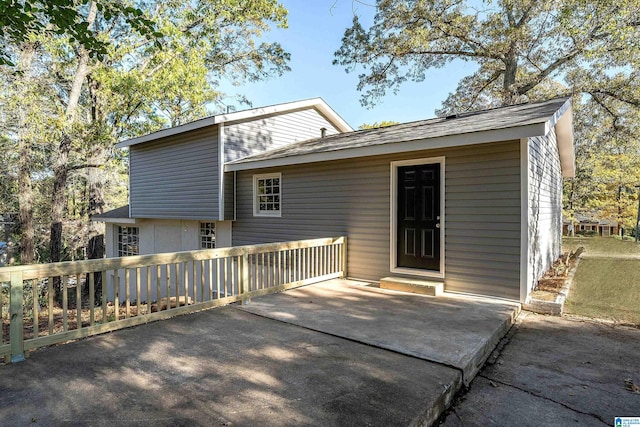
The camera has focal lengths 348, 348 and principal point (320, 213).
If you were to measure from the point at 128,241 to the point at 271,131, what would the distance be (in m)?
7.18

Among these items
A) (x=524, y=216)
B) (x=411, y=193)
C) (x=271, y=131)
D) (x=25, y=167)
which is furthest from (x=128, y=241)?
(x=524, y=216)

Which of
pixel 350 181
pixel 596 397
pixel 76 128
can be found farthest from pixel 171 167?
pixel 596 397

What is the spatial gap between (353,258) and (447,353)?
359 centimetres

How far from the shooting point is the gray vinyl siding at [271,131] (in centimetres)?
884

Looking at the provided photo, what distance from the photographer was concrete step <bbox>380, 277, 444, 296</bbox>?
5.28 m

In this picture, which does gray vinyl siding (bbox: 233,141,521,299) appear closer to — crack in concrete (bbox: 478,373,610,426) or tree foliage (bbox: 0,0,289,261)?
crack in concrete (bbox: 478,373,610,426)

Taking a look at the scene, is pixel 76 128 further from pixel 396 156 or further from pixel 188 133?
pixel 396 156

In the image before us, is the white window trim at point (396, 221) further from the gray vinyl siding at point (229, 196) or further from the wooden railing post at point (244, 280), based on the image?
the gray vinyl siding at point (229, 196)

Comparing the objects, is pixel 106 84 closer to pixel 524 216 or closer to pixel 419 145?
pixel 419 145

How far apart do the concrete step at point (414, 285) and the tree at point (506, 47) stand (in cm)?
1151

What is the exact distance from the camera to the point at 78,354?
10.1 feet

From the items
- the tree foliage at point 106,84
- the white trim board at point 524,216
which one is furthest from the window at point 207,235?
the white trim board at point 524,216

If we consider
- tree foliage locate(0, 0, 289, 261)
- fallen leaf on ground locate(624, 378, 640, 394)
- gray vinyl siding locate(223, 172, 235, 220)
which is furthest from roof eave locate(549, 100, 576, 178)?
tree foliage locate(0, 0, 289, 261)

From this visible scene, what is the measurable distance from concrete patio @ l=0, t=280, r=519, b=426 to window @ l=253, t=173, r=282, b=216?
4.04 meters
